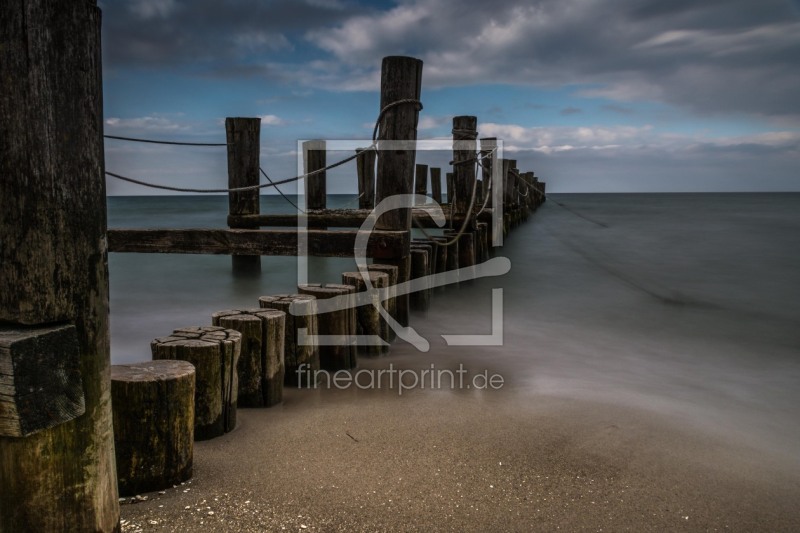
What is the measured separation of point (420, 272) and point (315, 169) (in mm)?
4105

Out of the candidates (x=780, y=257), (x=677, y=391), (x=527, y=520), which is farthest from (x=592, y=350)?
(x=780, y=257)

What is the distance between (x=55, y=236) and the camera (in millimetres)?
1572

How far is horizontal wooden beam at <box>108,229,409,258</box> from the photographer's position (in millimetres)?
5320

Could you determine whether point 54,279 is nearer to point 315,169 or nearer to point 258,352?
point 258,352

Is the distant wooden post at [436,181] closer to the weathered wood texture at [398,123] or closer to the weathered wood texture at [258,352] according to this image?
the weathered wood texture at [398,123]

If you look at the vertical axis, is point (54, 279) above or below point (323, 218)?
below

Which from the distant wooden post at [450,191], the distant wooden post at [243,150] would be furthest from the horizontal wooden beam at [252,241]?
the distant wooden post at [450,191]

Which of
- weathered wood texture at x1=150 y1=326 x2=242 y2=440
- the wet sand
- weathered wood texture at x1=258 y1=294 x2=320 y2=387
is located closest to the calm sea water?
the wet sand

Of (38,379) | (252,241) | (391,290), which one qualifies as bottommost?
(391,290)

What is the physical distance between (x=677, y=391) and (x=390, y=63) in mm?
3375

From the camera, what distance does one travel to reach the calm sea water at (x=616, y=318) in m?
4.07

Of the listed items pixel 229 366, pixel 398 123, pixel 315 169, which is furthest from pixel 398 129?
pixel 315 169

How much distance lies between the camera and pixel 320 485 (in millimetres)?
2424

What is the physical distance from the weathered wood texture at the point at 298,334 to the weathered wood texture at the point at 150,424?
53.1 inches
